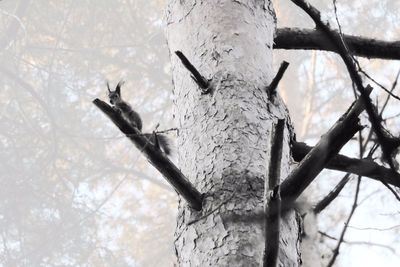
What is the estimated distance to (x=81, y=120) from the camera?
15.1 ft

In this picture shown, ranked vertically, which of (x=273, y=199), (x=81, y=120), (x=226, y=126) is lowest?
(x=273, y=199)

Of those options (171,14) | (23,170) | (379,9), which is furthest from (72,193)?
(171,14)

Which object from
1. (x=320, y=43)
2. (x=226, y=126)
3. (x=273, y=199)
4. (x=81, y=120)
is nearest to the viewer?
(x=273, y=199)

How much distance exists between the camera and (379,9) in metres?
4.66

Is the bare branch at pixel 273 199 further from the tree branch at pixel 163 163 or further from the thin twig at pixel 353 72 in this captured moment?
the thin twig at pixel 353 72

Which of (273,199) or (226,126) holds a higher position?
(226,126)

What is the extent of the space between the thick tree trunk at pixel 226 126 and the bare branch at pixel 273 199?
0.23 feet

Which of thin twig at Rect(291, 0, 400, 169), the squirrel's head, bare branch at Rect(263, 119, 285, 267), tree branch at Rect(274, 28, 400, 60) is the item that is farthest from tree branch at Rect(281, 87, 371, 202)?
tree branch at Rect(274, 28, 400, 60)

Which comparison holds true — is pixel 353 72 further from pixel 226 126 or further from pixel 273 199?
pixel 273 199

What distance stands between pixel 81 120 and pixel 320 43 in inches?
148

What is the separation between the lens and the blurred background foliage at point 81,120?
4375 millimetres

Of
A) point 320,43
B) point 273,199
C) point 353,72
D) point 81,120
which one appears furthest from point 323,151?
point 81,120

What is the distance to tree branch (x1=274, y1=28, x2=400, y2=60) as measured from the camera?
39.1 inches

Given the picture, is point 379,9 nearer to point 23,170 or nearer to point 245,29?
point 23,170
